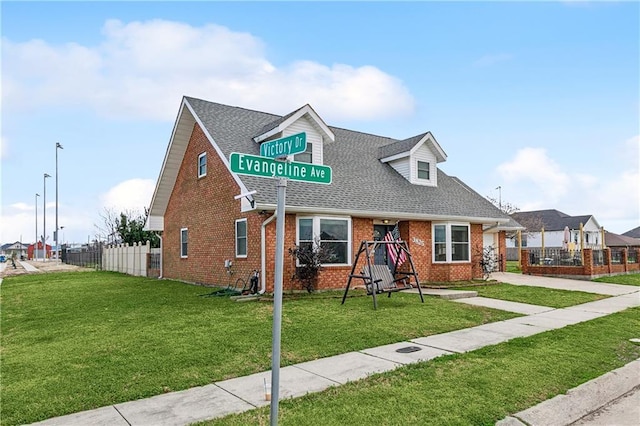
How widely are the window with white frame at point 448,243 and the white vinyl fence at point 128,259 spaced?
48.5ft

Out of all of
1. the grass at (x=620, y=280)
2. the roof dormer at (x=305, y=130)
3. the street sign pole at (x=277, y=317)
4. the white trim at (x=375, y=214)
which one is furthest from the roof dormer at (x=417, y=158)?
the street sign pole at (x=277, y=317)

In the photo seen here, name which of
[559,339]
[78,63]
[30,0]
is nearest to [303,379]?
[559,339]

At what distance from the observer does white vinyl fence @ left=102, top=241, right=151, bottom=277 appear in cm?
2328

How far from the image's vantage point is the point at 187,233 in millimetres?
18438

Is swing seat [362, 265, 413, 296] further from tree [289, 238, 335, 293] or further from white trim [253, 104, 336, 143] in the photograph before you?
white trim [253, 104, 336, 143]

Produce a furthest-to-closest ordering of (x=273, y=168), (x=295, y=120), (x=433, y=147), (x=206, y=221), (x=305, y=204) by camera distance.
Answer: (x=433, y=147)
(x=206, y=221)
(x=295, y=120)
(x=305, y=204)
(x=273, y=168)


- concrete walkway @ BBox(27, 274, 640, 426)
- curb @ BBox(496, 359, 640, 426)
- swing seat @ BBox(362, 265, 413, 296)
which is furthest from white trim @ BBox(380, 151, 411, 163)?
curb @ BBox(496, 359, 640, 426)

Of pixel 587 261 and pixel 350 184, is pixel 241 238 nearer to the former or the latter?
pixel 350 184

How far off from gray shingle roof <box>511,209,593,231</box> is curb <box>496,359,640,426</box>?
4924 centimetres

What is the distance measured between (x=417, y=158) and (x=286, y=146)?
15407mm

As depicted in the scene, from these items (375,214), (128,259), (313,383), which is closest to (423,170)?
(375,214)

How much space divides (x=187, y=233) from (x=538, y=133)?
15216 mm

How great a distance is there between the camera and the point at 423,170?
1900 centimetres

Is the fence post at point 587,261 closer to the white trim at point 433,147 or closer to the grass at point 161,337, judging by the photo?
the white trim at point 433,147
